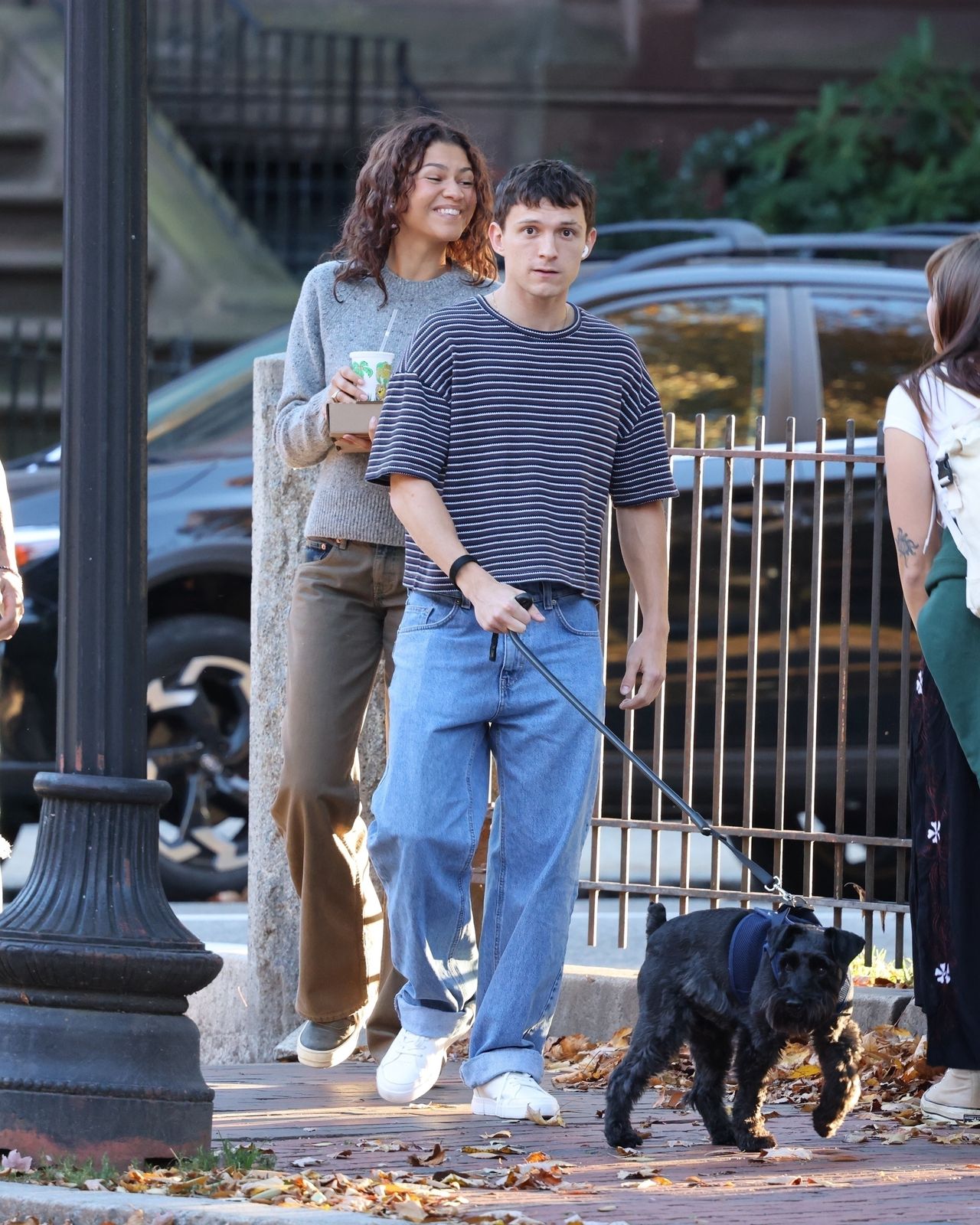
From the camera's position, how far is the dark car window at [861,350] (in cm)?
837

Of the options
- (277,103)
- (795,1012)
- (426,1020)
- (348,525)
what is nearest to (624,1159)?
(795,1012)

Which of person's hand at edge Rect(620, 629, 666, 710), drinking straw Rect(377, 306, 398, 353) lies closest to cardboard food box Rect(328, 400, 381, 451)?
drinking straw Rect(377, 306, 398, 353)

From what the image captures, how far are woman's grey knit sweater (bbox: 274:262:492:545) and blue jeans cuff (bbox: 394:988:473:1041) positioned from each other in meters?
1.09

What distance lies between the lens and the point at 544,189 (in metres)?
4.79

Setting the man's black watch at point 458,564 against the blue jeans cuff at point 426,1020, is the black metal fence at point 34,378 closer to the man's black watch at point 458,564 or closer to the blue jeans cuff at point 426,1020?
the blue jeans cuff at point 426,1020

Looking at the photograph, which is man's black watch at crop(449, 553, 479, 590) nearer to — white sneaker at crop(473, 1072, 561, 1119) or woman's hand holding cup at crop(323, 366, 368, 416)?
woman's hand holding cup at crop(323, 366, 368, 416)

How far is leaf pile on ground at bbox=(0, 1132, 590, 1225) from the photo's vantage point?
12.9ft

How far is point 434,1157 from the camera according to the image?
441 cm

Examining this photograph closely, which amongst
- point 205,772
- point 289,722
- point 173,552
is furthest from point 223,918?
point 289,722

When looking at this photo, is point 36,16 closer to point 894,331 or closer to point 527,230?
point 894,331

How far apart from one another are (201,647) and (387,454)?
3.73 meters

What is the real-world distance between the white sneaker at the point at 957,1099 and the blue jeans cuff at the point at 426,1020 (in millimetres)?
1106

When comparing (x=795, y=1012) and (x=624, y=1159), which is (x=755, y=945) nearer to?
(x=795, y=1012)

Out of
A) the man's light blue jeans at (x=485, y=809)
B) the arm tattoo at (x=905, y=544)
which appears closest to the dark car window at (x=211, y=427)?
the man's light blue jeans at (x=485, y=809)
